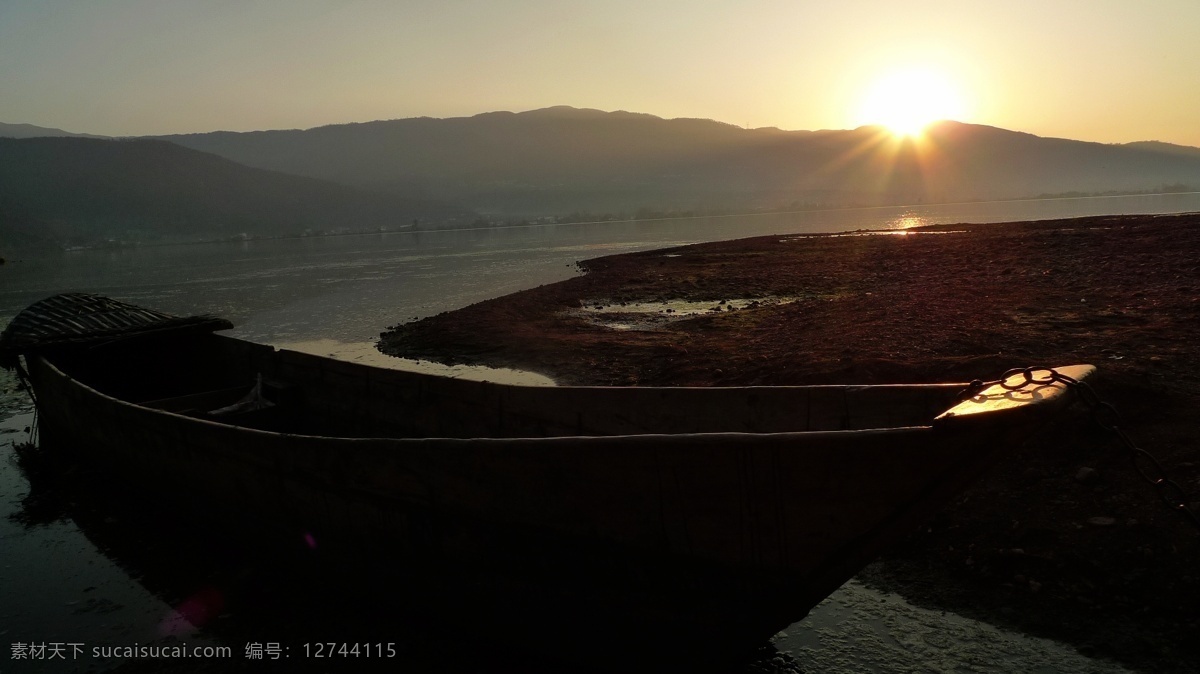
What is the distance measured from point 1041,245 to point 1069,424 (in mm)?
21448

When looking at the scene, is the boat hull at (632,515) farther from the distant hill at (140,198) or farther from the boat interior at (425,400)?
the distant hill at (140,198)

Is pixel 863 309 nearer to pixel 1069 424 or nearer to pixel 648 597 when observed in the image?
pixel 1069 424

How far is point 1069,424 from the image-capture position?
552 centimetres

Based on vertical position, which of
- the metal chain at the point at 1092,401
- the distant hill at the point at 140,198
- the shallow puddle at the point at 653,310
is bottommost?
the shallow puddle at the point at 653,310

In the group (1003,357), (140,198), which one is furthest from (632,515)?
(140,198)

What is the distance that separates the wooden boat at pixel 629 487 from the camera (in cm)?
296

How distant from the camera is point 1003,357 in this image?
7344 mm

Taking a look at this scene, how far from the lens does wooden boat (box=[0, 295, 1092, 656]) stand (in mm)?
2957

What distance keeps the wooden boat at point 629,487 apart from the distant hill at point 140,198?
149248mm

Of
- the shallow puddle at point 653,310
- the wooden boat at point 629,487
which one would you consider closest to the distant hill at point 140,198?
the shallow puddle at point 653,310

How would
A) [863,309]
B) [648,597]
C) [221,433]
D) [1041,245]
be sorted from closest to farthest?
[648,597] → [221,433] → [863,309] → [1041,245]

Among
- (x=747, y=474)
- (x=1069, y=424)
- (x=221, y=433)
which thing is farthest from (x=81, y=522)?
(x=1069, y=424)

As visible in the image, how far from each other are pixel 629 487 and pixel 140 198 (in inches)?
7585

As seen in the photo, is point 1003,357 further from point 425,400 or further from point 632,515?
point 425,400
